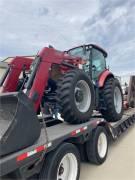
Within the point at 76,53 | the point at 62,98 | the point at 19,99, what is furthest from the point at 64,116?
the point at 76,53

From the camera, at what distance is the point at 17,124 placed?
2.47 meters

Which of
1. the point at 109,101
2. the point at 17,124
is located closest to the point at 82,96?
the point at 109,101

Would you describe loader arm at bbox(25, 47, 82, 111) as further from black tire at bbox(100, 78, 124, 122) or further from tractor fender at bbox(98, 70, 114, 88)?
black tire at bbox(100, 78, 124, 122)

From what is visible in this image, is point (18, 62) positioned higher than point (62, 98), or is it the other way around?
point (18, 62)

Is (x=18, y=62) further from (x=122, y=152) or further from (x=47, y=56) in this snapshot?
(x=122, y=152)

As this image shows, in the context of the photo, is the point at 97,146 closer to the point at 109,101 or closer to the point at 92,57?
the point at 109,101

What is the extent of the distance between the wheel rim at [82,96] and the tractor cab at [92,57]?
1114mm

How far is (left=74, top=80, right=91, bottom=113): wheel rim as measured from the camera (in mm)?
4355

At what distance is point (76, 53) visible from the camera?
5.97 m

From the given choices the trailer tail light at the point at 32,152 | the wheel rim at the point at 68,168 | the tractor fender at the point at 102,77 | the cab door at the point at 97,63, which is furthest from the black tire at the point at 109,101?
the trailer tail light at the point at 32,152

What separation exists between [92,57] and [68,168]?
3.25 meters

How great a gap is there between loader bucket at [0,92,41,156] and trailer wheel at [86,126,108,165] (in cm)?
173

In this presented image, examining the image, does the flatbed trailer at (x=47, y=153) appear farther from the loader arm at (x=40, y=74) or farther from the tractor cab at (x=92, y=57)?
the tractor cab at (x=92, y=57)

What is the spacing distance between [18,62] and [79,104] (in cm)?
158
